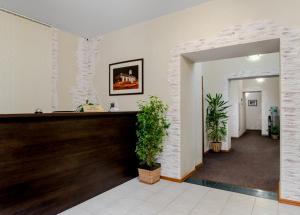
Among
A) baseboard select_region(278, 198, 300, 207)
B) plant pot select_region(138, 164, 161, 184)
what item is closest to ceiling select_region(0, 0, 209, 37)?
plant pot select_region(138, 164, 161, 184)

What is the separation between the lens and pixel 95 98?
4535 mm

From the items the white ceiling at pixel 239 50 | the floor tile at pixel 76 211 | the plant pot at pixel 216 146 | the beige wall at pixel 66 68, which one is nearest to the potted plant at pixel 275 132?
the plant pot at pixel 216 146

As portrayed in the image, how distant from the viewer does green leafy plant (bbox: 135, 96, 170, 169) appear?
322 centimetres

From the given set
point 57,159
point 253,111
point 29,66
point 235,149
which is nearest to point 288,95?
point 57,159

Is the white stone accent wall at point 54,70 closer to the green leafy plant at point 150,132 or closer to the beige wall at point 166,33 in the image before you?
the beige wall at point 166,33

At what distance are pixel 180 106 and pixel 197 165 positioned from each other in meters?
1.57

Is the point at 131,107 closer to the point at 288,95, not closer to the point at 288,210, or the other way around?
the point at 288,95

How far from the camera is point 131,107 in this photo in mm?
3953

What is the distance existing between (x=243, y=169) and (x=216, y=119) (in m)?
1.91

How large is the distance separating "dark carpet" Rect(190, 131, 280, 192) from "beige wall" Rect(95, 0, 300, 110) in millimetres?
1674

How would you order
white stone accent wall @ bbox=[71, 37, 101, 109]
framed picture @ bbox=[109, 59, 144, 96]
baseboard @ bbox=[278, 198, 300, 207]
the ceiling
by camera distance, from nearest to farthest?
baseboard @ bbox=[278, 198, 300, 207] < the ceiling < framed picture @ bbox=[109, 59, 144, 96] < white stone accent wall @ bbox=[71, 37, 101, 109]

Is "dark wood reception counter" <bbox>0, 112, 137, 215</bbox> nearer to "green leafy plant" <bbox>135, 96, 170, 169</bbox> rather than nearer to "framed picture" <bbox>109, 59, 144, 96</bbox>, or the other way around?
"green leafy plant" <bbox>135, 96, 170, 169</bbox>

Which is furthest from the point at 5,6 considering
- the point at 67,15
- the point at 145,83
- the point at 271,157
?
the point at 271,157

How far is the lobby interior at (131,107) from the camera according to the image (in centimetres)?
226
